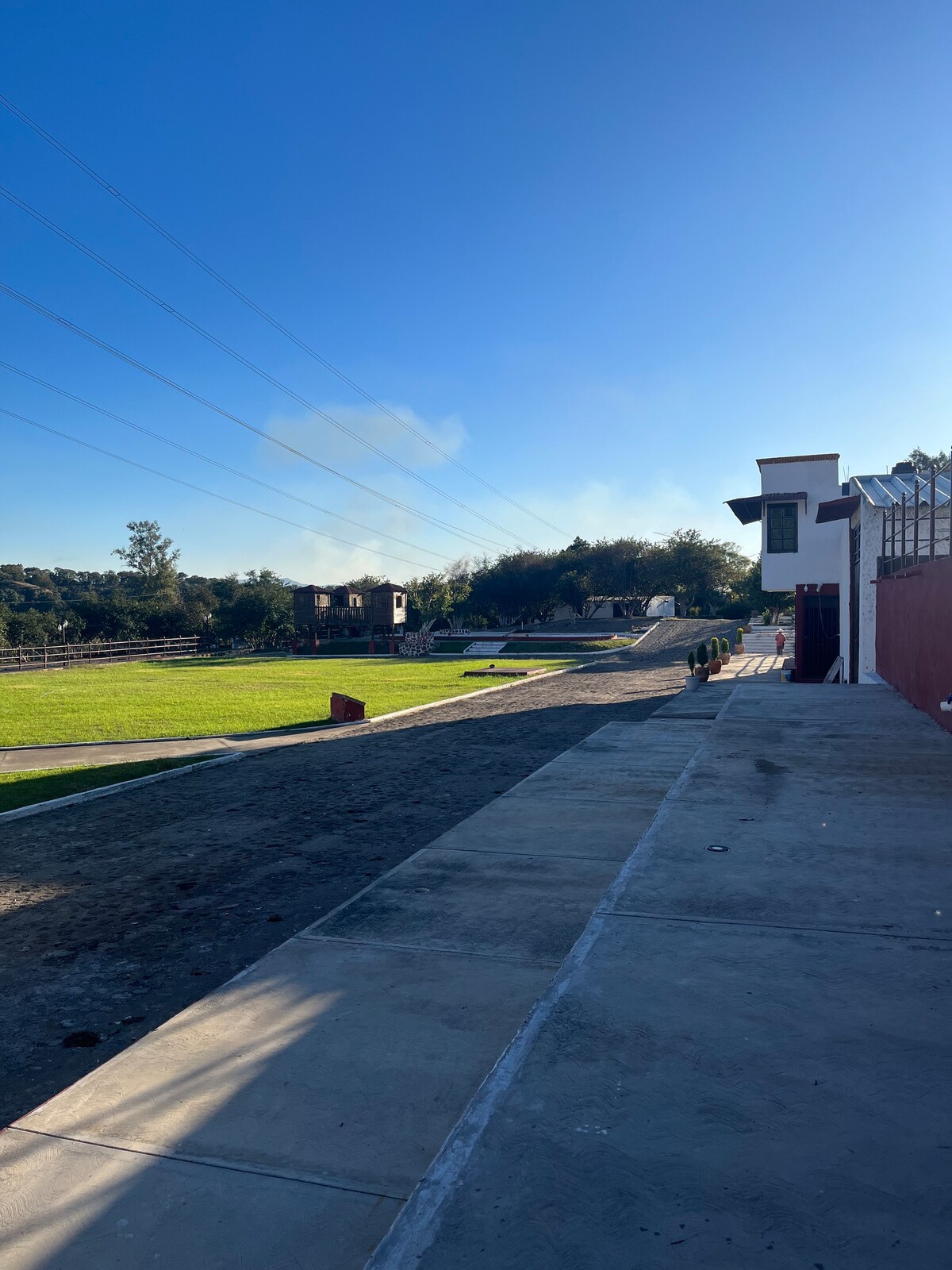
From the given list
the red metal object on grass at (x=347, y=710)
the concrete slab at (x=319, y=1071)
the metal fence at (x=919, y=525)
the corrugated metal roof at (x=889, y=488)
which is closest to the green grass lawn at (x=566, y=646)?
the corrugated metal roof at (x=889, y=488)

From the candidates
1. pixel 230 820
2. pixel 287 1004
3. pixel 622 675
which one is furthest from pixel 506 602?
pixel 287 1004

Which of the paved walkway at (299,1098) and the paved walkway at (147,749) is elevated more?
the paved walkway at (299,1098)

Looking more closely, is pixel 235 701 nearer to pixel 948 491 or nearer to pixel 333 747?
pixel 333 747

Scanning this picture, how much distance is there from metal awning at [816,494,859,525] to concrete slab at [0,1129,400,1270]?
72.4ft

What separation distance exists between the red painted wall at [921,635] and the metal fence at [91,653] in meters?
39.4

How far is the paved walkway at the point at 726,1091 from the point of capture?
239cm

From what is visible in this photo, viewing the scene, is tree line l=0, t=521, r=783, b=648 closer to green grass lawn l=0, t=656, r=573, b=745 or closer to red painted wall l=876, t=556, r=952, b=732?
green grass lawn l=0, t=656, r=573, b=745

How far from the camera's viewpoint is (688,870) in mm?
5871

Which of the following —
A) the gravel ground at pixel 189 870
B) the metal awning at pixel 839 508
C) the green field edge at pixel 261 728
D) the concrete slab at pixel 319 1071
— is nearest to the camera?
the concrete slab at pixel 319 1071

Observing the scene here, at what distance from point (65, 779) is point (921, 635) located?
44.2ft

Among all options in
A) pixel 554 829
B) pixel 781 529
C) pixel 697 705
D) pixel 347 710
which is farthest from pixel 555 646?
pixel 554 829

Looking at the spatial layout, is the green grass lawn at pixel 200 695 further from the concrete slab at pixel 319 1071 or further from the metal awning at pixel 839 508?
the concrete slab at pixel 319 1071

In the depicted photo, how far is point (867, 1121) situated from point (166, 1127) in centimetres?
282

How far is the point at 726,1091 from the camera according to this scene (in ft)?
10.2
